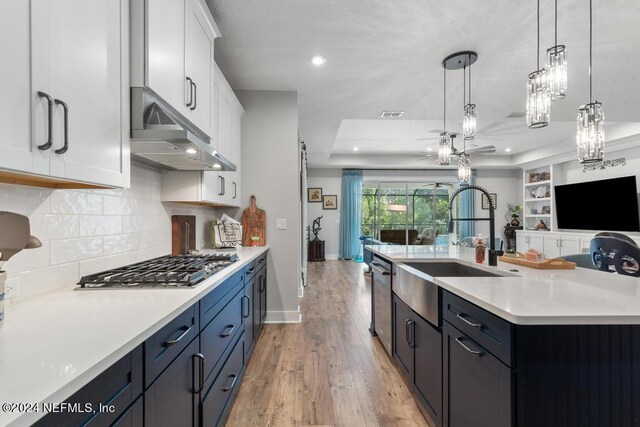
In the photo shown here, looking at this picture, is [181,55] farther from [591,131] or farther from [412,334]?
[591,131]

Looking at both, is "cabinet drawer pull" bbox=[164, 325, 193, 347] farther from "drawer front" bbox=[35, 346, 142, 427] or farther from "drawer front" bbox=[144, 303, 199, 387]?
"drawer front" bbox=[35, 346, 142, 427]

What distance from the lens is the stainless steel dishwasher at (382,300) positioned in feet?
8.09

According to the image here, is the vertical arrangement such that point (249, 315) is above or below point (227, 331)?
below

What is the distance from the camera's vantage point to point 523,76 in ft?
10.1

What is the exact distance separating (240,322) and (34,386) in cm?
158

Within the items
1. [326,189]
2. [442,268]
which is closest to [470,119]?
[442,268]

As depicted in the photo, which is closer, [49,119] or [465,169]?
[49,119]

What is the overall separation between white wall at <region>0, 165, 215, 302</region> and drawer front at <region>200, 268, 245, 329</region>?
24.1 inches

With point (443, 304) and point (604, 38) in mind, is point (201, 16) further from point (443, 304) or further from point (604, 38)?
point (604, 38)

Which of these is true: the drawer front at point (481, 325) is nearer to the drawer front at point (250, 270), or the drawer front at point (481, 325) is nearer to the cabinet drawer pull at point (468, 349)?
the cabinet drawer pull at point (468, 349)

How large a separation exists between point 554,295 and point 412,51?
2.18 m

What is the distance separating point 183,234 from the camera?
258 centimetres

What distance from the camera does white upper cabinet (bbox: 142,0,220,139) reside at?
1.38 metres

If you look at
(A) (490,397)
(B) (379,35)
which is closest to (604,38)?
(B) (379,35)
